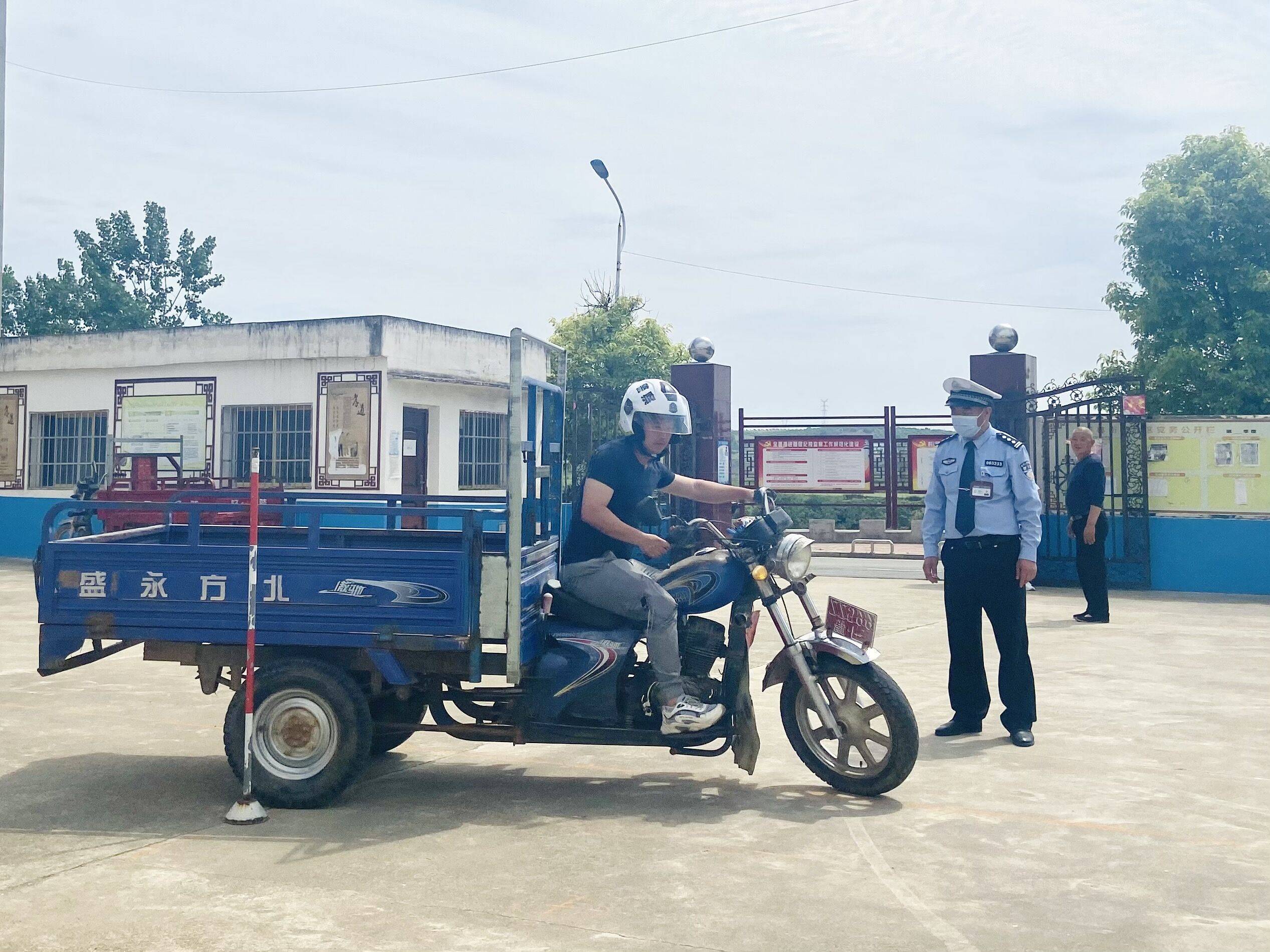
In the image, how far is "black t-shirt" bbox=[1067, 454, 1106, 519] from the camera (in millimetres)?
11984

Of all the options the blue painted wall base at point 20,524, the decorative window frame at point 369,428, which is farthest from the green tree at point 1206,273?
the blue painted wall base at point 20,524

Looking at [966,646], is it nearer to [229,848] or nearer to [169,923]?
[229,848]

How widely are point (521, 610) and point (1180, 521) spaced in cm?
1174

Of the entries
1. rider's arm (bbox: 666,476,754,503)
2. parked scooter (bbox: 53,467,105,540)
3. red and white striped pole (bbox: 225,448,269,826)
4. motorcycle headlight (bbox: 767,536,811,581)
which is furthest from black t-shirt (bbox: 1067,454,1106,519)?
parked scooter (bbox: 53,467,105,540)

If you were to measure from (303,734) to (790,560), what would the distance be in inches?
91.4

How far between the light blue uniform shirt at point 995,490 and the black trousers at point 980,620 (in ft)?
0.39

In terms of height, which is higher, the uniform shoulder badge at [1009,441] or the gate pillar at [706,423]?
the gate pillar at [706,423]

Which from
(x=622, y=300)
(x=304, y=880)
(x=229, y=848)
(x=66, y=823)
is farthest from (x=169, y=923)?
(x=622, y=300)

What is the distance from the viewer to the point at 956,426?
24.0 feet

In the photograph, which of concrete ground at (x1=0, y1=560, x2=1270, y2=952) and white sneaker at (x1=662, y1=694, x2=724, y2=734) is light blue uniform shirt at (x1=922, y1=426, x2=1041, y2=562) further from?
white sneaker at (x1=662, y1=694, x2=724, y2=734)

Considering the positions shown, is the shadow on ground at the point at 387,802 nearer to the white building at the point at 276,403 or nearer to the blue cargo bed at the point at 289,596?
the blue cargo bed at the point at 289,596

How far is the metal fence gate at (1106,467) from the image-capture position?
14906 mm

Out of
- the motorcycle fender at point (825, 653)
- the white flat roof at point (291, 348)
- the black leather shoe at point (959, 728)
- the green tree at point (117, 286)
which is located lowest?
the black leather shoe at point (959, 728)

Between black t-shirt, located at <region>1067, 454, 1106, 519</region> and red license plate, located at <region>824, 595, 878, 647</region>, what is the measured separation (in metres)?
6.99
